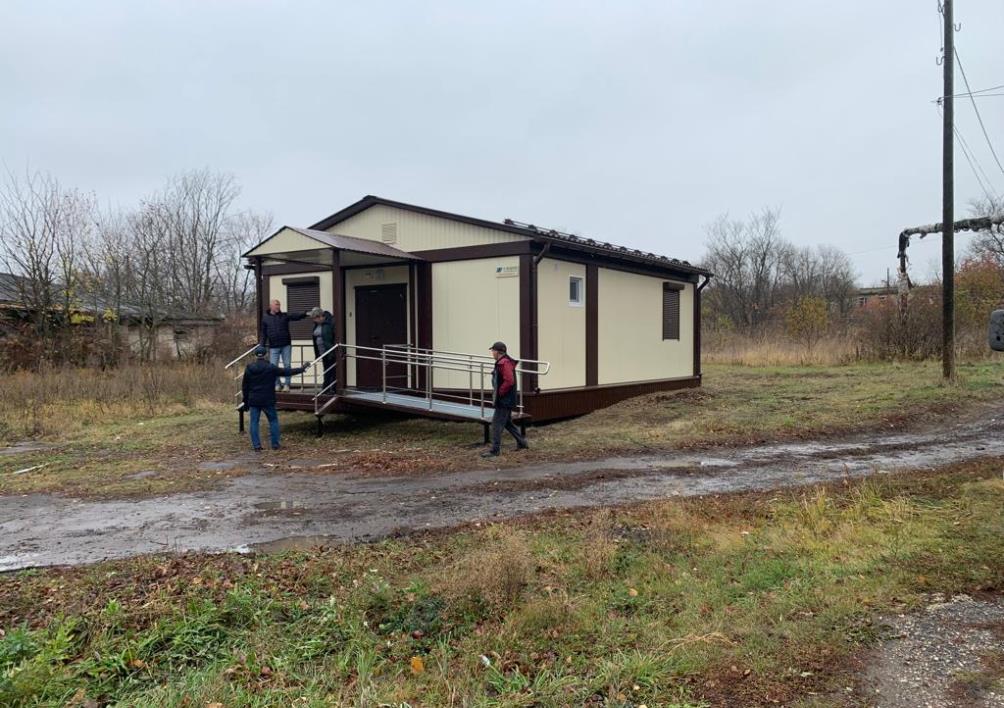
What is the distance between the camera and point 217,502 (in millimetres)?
7762

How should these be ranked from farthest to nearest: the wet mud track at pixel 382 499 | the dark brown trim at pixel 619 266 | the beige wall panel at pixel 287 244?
the dark brown trim at pixel 619 266
the beige wall panel at pixel 287 244
the wet mud track at pixel 382 499

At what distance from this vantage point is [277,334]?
13.0 m

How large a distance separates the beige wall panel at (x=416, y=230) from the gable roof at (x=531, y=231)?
92mm

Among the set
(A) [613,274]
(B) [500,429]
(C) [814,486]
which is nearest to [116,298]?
(A) [613,274]

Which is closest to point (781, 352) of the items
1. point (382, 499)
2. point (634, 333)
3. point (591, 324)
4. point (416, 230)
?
point (634, 333)

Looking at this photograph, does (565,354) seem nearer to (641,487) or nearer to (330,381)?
(330,381)

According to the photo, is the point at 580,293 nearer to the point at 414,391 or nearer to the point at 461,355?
the point at 461,355

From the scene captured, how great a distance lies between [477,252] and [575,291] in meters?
2.24

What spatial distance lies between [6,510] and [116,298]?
21509 mm

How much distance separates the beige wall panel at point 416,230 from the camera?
13.4m

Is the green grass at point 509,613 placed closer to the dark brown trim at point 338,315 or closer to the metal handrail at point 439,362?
the metal handrail at point 439,362

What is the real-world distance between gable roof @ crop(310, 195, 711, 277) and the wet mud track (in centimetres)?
492

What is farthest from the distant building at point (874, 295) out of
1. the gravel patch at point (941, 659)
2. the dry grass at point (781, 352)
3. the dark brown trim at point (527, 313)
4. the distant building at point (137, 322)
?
the distant building at point (137, 322)

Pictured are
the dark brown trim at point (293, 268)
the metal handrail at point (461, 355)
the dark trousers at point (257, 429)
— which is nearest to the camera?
the dark trousers at point (257, 429)
